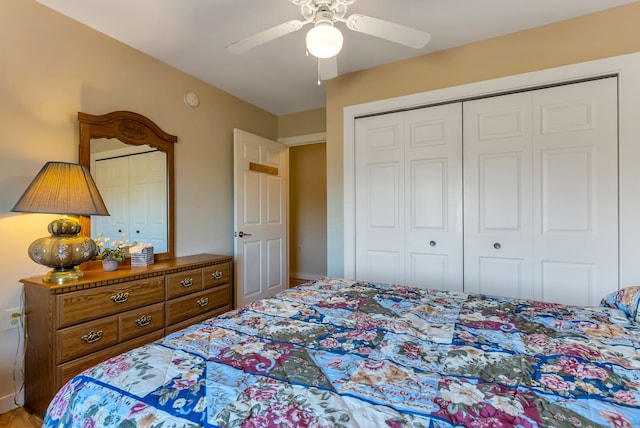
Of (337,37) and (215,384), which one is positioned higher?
(337,37)

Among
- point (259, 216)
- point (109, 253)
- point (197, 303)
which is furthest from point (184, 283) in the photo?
point (259, 216)

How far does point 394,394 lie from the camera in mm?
748

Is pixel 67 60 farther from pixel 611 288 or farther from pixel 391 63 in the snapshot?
pixel 611 288

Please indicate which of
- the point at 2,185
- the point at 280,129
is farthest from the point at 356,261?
the point at 2,185

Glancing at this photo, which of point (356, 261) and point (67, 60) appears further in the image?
point (356, 261)

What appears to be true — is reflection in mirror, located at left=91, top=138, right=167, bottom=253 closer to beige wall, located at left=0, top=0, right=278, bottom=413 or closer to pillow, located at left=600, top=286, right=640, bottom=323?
beige wall, located at left=0, top=0, right=278, bottom=413

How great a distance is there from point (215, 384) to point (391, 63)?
2829mm

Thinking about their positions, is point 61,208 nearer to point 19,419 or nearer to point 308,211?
point 19,419

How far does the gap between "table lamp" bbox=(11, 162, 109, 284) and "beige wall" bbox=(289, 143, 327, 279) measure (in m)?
3.71

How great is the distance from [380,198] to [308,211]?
2.69 meters

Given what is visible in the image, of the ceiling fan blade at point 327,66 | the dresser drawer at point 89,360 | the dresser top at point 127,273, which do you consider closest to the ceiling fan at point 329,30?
the ceiling fan blade at point 327,66

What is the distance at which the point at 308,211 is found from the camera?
5445 mm

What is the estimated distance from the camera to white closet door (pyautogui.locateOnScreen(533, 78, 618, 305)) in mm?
2105

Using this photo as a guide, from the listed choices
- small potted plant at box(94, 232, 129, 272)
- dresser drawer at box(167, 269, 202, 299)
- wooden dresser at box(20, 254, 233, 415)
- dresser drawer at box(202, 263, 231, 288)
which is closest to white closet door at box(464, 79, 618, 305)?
dresser drawer at box(202, 263, 231, 288)
